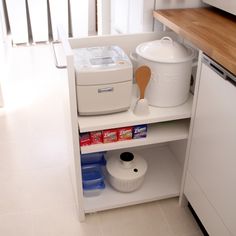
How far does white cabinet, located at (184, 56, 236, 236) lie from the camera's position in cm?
109

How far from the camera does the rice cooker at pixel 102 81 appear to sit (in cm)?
121

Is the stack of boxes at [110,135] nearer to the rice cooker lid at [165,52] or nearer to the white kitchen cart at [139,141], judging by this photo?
the white kitchen cart at [139,141]

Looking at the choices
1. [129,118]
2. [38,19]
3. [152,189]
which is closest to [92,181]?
[152,189]

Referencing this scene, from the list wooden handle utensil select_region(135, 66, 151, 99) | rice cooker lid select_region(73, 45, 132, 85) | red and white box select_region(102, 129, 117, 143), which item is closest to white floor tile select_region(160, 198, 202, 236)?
red and white box select_region(102, 129, 117, 143)

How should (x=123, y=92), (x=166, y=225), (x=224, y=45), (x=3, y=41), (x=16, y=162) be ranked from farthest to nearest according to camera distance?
(x=3, y=41) < (x=16, y=162) < (x=166, y=225) < (x=123, y=92) < (x=224, y=45)

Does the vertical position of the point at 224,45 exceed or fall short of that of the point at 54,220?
it exceeds it

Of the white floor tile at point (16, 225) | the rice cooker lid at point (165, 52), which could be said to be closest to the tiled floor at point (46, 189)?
the white floor tile at point (16, 225)

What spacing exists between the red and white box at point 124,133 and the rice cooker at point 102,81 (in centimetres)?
8

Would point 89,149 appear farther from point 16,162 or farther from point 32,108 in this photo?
point 32,108

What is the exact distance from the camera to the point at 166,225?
1.56 metres

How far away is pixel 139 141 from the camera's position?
1.39m

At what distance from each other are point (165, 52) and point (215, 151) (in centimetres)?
43

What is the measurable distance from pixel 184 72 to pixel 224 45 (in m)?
0.23

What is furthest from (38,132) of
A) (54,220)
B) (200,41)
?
(200,41)
